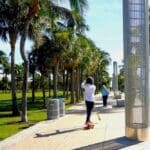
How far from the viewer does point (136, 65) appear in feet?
47.0

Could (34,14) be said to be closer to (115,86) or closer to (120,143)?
(120,143)

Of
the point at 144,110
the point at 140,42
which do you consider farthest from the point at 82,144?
the point at 140,42

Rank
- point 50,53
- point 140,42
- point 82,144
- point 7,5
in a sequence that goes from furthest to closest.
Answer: point 50,53 → point 7,5 → point 140,42 → point 82,144

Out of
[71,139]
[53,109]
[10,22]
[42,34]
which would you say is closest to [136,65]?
[71,139]

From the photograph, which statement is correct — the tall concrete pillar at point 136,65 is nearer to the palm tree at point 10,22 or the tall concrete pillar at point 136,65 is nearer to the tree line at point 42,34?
the tree line at point 42,34

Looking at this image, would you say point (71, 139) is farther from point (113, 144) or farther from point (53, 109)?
point (53, 109)

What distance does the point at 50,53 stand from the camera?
34.9m

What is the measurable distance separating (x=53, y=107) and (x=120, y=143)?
8.77 meters

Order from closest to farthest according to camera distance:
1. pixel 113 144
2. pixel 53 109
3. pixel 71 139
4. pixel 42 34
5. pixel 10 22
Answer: pixel 113 144, pixel 71 139, pixel 53 109, pixel 10 22, pixel 42 34

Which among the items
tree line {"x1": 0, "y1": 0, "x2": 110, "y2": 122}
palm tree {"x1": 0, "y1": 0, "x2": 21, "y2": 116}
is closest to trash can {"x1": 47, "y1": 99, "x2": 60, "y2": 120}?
tree line {"x1": 0, "y1": 0, "x2": 110, "y2": 122}

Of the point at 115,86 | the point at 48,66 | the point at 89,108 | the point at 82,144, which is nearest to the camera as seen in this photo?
the point at 82,144

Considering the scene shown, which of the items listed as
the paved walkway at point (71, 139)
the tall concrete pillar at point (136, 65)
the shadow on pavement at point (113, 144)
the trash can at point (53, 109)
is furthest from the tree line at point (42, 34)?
the shadow on pavement at point (113, 144)

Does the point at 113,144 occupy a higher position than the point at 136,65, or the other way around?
the point at 136,65

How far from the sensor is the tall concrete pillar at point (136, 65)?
560 inches
